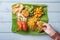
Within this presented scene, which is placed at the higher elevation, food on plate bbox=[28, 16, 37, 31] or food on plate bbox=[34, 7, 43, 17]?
food on plate bbox=[34, 7, 43, 17]

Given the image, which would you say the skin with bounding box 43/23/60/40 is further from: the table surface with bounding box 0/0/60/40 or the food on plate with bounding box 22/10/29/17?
the food on plate with bounding box 22/10/29/17

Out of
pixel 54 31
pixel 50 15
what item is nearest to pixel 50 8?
pixel 50 15

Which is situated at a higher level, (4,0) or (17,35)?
(4,0)

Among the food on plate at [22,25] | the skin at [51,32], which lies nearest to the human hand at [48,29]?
the skin at [51,32]

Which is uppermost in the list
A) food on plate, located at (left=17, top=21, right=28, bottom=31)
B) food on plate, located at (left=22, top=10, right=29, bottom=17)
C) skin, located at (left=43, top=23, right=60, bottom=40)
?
food on plate, located at (left=22, top=10, right=29, bottom=17)

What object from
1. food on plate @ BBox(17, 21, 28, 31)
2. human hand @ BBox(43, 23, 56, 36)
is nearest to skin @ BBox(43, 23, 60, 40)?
human hand @ BBox(43, 23, 56, 36)

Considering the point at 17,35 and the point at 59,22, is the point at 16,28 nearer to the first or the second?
the point at 17,35
